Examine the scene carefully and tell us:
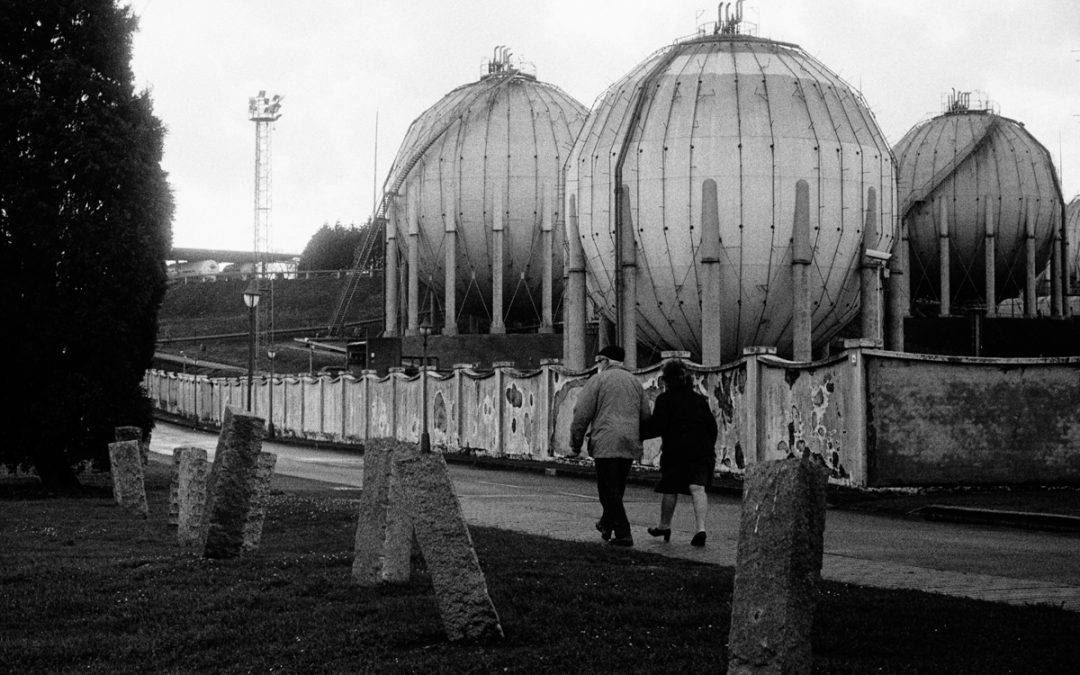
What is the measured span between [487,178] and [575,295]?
63.4 ft

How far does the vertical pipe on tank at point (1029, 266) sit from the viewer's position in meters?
58.1

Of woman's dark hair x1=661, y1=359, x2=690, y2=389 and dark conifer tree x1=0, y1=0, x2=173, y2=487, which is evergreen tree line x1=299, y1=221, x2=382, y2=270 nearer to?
dark conifer tree x1=0, y1=0, x2=173, y2=487

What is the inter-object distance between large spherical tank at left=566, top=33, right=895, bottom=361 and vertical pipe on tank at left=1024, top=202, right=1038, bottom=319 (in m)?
22.8

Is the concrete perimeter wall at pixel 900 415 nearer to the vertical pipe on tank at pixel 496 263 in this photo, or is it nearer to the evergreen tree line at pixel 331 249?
the vertical pipe on tank at pixel 496 263

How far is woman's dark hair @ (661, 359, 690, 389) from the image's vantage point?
14.6 meters

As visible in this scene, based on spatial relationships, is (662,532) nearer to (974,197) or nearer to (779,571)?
(779,571)

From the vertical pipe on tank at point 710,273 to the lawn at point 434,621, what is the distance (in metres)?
22.5

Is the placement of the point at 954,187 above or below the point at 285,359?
above

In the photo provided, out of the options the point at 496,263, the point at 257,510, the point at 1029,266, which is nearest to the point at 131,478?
the point at 257,510

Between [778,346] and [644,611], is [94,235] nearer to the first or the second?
[644,611]

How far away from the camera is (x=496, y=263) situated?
58906mm

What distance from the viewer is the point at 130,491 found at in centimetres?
1792

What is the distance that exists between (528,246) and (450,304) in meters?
3.90

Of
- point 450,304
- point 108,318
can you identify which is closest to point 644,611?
point 108,318
